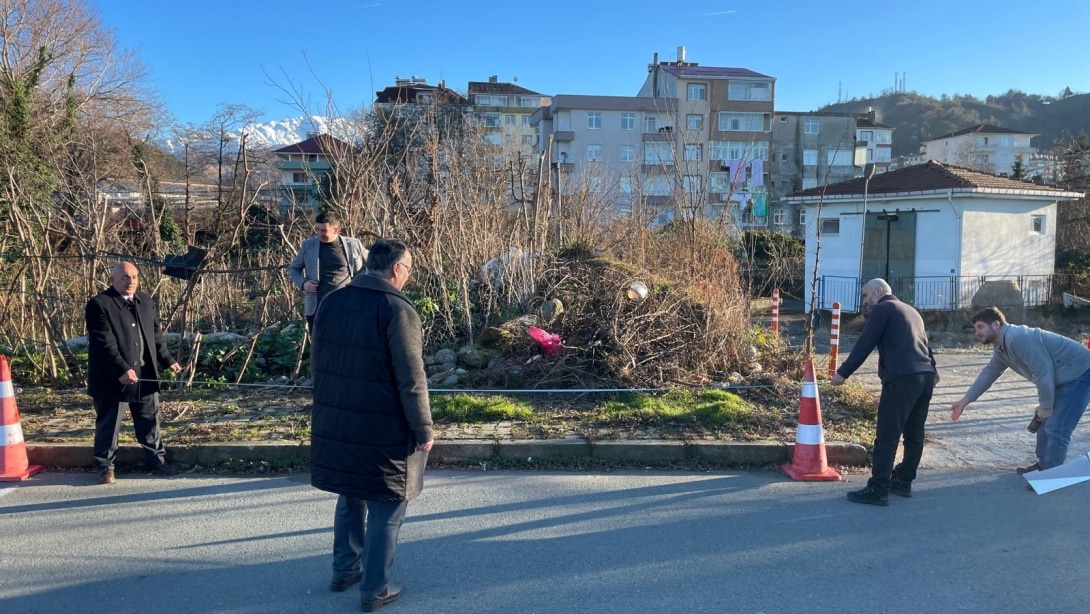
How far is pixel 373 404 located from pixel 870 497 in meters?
3.86

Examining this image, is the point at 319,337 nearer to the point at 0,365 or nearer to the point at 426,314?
the point at 0,365

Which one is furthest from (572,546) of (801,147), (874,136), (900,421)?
(874,136)

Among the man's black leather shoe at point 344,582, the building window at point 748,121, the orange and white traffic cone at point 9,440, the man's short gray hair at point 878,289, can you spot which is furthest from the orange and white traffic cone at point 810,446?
the building window at point 748,121

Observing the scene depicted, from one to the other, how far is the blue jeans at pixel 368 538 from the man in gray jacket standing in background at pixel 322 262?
3.52 meters

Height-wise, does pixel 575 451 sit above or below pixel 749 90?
below

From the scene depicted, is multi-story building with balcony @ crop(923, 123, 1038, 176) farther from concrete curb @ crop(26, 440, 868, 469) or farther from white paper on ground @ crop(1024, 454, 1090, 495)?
concrete curb @ crop(26, 440, 868, 469)

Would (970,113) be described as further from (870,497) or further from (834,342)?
(870,497)

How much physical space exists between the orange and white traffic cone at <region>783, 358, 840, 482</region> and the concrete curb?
1.25 feet

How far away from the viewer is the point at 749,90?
191ft

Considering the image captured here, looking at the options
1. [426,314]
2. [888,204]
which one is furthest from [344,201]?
[888,204]

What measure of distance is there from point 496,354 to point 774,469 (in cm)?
389

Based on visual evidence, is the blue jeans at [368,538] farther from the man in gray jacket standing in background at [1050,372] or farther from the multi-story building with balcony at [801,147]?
the multi-story building with balcony at [801,147]

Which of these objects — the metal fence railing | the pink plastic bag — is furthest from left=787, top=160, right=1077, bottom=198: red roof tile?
the pink plastic bag

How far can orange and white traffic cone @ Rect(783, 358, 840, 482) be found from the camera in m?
Answer: 5.80
